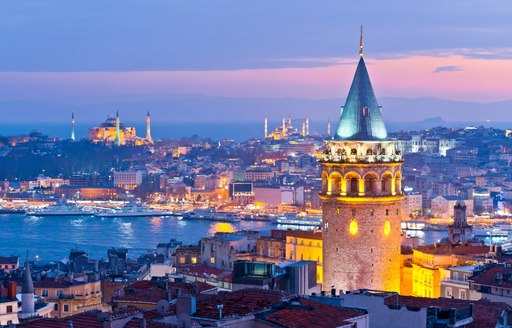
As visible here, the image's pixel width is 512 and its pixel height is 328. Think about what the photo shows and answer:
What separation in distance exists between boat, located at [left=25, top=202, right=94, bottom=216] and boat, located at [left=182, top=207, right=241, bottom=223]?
5393 millimetres

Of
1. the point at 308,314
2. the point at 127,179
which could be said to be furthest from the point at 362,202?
the point at 127,179

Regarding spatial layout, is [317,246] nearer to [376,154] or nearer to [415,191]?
[376,154]

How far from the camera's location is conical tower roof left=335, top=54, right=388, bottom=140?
12227 mm

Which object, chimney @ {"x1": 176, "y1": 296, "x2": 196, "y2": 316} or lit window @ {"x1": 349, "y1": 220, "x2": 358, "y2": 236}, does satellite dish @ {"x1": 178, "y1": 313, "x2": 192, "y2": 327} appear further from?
lit window @ {"x1": 349, "y1": 220, "x2": 358, "y2": 236}

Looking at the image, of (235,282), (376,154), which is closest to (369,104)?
(376,154)

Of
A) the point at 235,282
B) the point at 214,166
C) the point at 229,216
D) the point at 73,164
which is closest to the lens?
the point at 235,282

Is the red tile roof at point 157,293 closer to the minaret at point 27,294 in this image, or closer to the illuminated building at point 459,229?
the minaret at point 27,294

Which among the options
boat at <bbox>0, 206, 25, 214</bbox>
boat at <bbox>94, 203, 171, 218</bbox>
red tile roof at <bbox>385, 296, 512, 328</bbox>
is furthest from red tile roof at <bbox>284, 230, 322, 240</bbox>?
boat at <bbox>0, 206, 25, 214</bbox>

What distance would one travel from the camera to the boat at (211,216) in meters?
63.7

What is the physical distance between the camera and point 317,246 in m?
19.0

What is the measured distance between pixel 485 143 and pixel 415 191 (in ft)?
100

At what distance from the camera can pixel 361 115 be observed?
1226 cm

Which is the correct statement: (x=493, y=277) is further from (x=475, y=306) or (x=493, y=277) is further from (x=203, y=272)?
(x=203, y=272)

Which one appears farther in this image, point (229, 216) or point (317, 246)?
point (229, 216)
